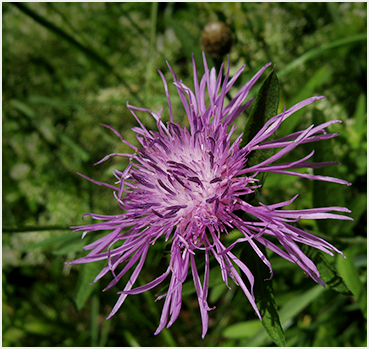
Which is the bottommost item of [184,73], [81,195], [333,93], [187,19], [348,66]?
[81,195]

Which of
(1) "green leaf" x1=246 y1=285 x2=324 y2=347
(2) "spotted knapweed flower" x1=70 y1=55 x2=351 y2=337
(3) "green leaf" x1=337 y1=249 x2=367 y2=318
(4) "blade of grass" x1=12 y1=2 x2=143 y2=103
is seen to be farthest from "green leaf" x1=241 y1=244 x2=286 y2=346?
(4) "blade of grass" x1=12 y1=2 x2=143 y2=103

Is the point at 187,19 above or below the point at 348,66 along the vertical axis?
above

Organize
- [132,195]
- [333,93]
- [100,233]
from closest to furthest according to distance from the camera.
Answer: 1. [132,195]
2. [100,233]
3. [333,93]

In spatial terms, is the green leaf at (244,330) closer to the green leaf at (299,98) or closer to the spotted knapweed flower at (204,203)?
the spotted knapweed flower at (204,203)

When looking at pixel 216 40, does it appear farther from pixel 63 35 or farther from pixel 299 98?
pixel 63 35

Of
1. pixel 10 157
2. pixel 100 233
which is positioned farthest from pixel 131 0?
pixel 100 233

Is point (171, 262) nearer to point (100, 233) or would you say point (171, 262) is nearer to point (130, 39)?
point (100, 233)

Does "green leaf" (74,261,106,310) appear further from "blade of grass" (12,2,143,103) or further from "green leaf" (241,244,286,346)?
"blade of grass" (12,2,143,103)
